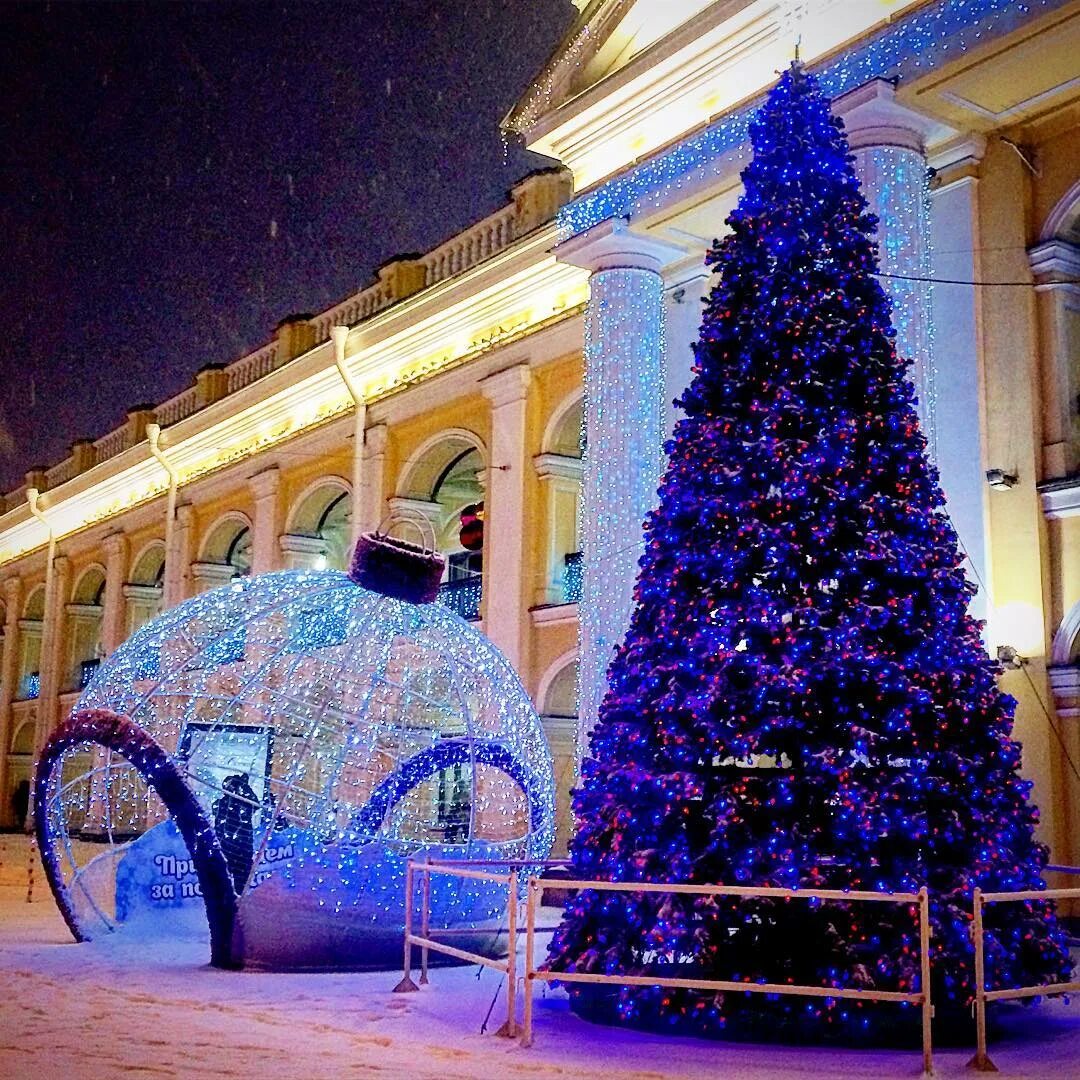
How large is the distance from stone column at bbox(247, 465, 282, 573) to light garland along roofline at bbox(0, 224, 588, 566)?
2.25 feet

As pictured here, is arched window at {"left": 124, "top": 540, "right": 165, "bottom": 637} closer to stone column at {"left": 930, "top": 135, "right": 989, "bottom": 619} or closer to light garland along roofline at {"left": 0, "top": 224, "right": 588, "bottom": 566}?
light garland along roofline at {"left": 0, "top": 224, "right": 588, "bottom": 566}

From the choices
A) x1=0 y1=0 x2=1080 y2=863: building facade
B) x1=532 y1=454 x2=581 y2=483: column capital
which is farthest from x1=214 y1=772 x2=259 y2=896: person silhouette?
x1=532 y1=454 x2=581 y2=483: column capital

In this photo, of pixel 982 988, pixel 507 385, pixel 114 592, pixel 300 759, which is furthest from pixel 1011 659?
pixel 114 592

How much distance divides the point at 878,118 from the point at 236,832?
7401 millimetres

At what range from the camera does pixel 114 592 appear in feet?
98.1

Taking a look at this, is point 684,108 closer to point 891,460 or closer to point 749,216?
point 749,216

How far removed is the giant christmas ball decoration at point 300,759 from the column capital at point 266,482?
Answer: 13646 mm

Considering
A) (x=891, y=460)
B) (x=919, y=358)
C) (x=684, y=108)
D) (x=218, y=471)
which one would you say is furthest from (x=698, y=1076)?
(x=218, y=471)

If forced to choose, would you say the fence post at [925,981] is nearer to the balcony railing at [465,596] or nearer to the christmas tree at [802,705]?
the christmas tree at [802,705]

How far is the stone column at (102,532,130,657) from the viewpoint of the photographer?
96.9 feet

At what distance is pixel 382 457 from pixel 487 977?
44.2ft

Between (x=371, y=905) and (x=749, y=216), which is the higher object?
(x=749, y=216)

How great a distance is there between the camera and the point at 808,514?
6.64 metres

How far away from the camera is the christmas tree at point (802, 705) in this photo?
614 centimetres
